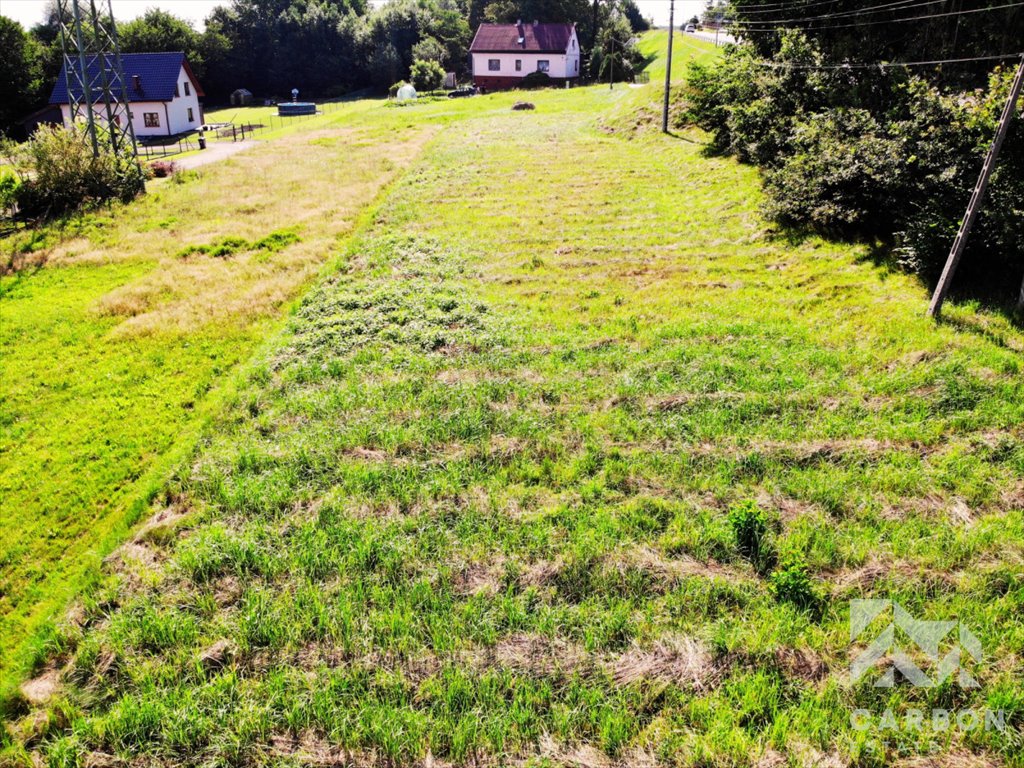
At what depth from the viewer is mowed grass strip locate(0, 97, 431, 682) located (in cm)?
765

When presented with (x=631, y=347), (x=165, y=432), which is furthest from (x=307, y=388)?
(x=631, y=347)

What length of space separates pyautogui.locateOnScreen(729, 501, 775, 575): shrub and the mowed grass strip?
701 centimetres

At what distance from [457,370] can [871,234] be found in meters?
11.0

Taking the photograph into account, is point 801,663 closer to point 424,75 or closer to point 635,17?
point 424,75

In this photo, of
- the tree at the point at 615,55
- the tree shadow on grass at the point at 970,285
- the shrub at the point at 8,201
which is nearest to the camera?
the tree shadow on grass at the point at 970,285

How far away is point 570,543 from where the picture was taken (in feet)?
21.3

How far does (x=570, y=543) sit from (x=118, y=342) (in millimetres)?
11063

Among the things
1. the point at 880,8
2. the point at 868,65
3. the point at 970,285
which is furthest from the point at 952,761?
the point at 880,8

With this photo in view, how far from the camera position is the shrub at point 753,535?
20.5 ft

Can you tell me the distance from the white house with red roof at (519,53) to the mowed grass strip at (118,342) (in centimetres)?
5569

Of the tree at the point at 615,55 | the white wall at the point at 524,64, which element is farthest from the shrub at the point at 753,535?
the white wall at the point at 524,64

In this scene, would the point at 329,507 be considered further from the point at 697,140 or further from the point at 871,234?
the point at 697,140

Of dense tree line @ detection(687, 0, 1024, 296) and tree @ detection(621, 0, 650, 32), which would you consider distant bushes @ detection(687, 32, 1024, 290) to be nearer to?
dense tree line @ detection(687, 0, 1024, 296)

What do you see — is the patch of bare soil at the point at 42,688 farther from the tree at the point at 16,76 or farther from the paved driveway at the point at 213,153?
the tree at the point at 16,76
